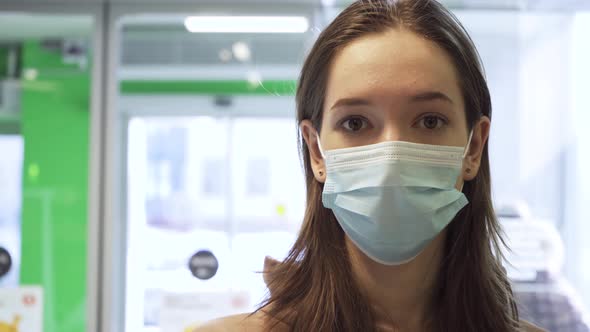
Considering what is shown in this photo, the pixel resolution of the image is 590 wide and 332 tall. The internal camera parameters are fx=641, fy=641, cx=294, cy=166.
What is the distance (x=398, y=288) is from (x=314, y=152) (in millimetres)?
282

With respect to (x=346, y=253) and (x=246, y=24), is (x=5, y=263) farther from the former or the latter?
(x=346, y=253)

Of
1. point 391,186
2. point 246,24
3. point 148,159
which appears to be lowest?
point 391,186

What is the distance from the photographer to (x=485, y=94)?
1.14 m

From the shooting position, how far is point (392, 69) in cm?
102

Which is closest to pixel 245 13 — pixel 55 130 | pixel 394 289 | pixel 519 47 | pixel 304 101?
pixel 55 130

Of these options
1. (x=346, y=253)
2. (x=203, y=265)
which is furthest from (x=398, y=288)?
(x=203, y=265)

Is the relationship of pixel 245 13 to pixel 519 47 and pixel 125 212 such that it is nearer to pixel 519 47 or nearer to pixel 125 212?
pixel 125 212

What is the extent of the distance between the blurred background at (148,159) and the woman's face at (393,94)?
1.88m

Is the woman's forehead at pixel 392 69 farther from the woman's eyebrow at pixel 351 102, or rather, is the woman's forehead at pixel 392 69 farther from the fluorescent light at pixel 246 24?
the fluorescent light at pixel 246 24

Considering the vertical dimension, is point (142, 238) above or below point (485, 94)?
below

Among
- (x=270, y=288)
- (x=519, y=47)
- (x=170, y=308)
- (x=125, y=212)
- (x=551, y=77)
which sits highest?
(x=519, y=47)

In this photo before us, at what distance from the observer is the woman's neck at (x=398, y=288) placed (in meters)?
1.10

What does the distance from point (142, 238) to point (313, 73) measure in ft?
7.65

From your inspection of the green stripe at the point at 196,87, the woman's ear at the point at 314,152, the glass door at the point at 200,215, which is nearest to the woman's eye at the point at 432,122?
the woman's ear at the point at 314,152
